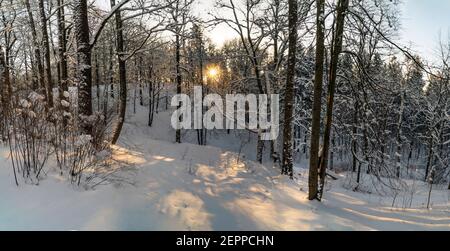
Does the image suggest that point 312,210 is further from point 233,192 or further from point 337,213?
point 233,192

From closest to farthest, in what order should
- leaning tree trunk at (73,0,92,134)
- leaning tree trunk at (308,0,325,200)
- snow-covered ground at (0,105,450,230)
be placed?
snow-covered ground at (0,105,450,230) → leaning tree trunk at (308,0,325,200) → leaning tree trunk at (73,0,92,134)

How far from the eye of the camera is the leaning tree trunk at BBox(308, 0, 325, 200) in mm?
6027

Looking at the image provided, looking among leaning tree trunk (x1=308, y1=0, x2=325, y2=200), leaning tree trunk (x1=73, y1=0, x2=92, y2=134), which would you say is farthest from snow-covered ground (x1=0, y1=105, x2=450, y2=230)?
leaning tree trunk (x1=73, y1=0, x2=92, y2=134)

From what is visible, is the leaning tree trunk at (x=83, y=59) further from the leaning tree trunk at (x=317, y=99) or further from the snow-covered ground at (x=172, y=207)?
→ the leaning tree trunk at (x=317, y=99)

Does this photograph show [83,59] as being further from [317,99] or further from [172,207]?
[317,99]

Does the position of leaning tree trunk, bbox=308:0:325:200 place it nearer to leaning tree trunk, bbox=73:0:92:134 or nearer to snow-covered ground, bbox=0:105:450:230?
A: snow-covered ground, bbox=0:105:450:230

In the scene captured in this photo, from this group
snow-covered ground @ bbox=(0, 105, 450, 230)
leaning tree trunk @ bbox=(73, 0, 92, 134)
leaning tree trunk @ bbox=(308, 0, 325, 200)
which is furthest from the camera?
leaning tree trunk @ bbox=(73, 0, 92, 134)

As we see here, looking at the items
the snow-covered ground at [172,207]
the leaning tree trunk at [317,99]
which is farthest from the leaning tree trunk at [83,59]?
the leaning tree trunk at [317,99]

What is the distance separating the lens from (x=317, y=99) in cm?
619

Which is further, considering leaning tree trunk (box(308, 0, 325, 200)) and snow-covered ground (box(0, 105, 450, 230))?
leaning tree trunk (box(308, 0, 325, 200))

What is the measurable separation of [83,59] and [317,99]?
16.5 feet

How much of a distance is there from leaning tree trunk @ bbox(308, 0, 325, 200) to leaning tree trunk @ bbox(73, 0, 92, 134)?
4.72m

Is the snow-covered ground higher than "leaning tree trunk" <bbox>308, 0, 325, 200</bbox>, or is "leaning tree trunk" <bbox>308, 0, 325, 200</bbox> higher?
"leaning tree trunk" <bbox>308, 0, 325, 200</bbox>
